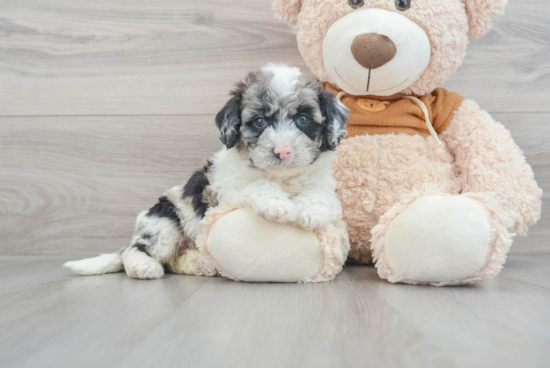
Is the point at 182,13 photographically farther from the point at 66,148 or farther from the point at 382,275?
the point at 382,275

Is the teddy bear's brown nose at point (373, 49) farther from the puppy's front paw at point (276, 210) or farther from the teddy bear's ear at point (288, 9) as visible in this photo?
the puppy's front paw at point (276, 210)

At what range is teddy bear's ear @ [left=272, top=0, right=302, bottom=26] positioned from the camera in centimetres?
175

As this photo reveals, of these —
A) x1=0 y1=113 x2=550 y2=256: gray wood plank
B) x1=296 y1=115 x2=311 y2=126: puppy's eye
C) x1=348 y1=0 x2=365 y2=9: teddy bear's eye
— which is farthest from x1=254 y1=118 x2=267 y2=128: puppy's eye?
x1=0 y1=113 x2=550 y2=256: gray wood plank

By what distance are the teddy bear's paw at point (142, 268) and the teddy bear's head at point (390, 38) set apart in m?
0.95

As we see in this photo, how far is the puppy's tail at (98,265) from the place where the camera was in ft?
5.41

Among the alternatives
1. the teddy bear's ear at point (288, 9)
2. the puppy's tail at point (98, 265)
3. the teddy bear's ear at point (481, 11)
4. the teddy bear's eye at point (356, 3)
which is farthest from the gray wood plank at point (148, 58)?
the puppy's tail at point (98, 265)

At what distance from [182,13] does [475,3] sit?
1.27 metres

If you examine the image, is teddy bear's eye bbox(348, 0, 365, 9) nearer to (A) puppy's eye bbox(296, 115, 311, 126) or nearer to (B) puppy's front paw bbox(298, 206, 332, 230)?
(A) puppy's eye bbox(296, 115, 311, 126)

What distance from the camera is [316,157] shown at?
1.42 m

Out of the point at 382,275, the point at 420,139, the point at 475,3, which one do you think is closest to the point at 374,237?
the point at 382,275

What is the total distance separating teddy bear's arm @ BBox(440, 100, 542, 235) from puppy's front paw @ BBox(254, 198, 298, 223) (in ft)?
2.38

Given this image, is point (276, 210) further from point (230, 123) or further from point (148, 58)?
point (148, 58)

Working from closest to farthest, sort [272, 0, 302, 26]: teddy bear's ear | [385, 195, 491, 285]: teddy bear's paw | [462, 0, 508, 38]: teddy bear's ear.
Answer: [385, 195, 491, 285]: teddy bear's paw
[462, 0, 508, 38]: teddy bear's ear
[272, 0, 302, 26]: teddy bear's ear

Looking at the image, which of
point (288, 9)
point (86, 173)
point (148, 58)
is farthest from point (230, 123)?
point (86, 173)
